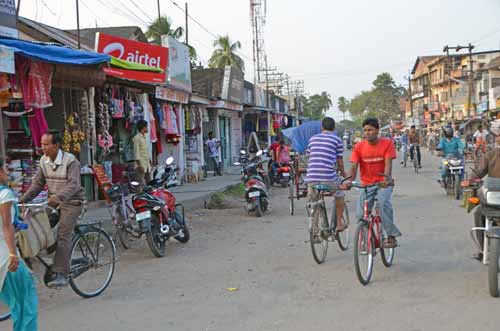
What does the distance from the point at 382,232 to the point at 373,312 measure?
171 cm

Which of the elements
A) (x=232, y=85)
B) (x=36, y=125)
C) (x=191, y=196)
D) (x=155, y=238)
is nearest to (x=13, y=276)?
(x=155, y=238)

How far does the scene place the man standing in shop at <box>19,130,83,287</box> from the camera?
5.81 meters

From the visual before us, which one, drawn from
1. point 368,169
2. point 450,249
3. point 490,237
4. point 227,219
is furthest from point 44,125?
point 490,237

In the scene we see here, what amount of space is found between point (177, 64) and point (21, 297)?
1536cm

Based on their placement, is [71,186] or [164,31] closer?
[71,186]

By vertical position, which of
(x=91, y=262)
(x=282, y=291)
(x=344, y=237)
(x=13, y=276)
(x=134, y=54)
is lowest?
(x=282, y=291)

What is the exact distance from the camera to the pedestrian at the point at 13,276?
4.18 m

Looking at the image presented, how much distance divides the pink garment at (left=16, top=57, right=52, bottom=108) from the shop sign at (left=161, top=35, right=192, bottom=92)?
8.52 metres

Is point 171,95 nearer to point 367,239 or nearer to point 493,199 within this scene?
point 367,239

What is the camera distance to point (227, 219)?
1223cm

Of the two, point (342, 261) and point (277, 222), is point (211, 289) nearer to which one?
point (342, 261)

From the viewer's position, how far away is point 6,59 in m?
7.46

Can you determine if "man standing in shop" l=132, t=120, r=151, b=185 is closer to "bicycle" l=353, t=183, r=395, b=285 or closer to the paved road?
the paved road

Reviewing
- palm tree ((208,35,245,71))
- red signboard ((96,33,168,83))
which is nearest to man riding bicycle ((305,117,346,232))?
red signboard ((96,33,168,83))
